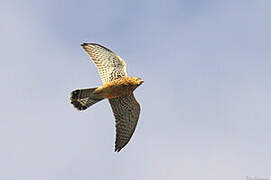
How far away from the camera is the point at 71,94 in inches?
856

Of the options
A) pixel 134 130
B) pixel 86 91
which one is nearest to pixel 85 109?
pixel 86 91

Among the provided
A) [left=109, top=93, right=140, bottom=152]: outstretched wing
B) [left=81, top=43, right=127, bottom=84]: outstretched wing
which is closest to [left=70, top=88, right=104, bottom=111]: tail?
[left=109, top=93, right=140, bottom=152]: outstretched wing

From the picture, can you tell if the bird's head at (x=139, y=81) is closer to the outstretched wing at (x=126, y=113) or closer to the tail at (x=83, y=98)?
the outstretched wing at (x=126, y=113)

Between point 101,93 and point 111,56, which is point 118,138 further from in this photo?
point 111,56

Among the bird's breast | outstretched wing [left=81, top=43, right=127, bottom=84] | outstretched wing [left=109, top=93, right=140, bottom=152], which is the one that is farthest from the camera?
outstretched wing [left=81, top=43, right=127, bottom=84]

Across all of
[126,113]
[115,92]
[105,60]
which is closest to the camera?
[115,92]

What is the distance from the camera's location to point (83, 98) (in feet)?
71.1

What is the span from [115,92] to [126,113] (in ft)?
3.68

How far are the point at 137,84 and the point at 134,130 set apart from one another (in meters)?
1.82

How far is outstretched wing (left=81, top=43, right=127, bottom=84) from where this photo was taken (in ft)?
74.6

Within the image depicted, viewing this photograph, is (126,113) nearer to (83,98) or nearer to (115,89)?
(115,89)

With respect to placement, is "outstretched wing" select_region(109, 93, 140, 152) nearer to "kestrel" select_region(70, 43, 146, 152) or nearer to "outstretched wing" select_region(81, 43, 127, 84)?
"kestrel" select_region(70, 43, 146, 152)

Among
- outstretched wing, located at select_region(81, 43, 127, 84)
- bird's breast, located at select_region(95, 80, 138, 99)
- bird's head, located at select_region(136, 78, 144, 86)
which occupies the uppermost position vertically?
outstretched wing, located at select_region(81, 43, 127, 84)

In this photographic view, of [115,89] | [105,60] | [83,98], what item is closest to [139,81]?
[115,89]
